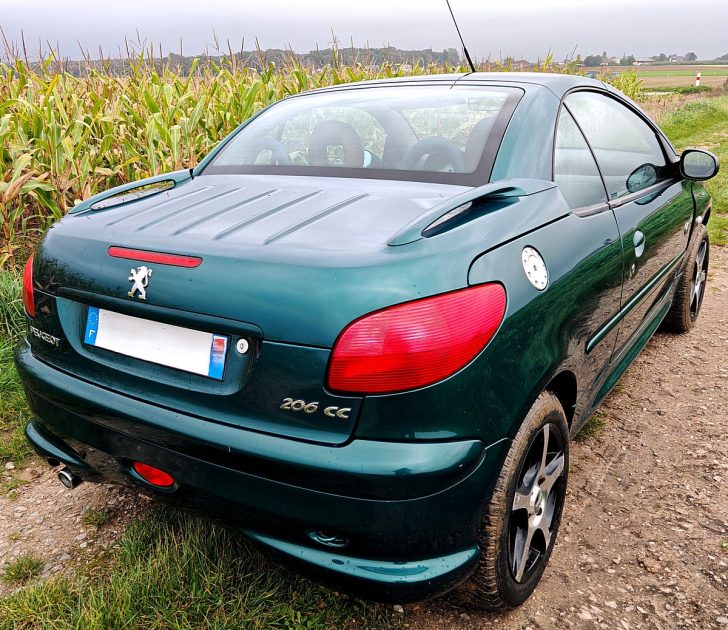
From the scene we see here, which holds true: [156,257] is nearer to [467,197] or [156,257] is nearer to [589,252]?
[467,197]

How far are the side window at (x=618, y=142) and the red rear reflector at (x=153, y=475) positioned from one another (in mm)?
1938

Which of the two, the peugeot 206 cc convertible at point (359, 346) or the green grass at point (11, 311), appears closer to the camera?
the peugeot 206 cc convertible at point (359, 346)

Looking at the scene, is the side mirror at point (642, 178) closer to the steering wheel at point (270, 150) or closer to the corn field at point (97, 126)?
the steering wheel at point (270, 150)

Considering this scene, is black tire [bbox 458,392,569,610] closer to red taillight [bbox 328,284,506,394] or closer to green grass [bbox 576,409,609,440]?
red taillight [bbox 328,284,506,394]

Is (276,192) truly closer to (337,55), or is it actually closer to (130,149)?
(130,149)

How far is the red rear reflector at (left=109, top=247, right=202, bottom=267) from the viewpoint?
163 centimetres

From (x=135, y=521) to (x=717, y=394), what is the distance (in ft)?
9.64

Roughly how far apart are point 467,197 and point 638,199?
1384mm

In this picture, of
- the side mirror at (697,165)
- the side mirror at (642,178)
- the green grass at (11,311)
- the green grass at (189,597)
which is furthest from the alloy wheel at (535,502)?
the green grass at (11,311)

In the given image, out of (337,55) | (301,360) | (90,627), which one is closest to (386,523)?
(301,360)

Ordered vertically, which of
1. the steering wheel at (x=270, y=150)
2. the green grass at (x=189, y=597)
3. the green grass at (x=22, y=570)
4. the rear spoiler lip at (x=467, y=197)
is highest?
the steering wheel at (x=270, y=150)

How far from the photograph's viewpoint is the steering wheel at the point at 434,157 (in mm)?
2156

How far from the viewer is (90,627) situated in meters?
1.80

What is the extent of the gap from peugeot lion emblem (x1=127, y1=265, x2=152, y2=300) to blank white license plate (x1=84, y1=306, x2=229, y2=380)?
0.07 m
